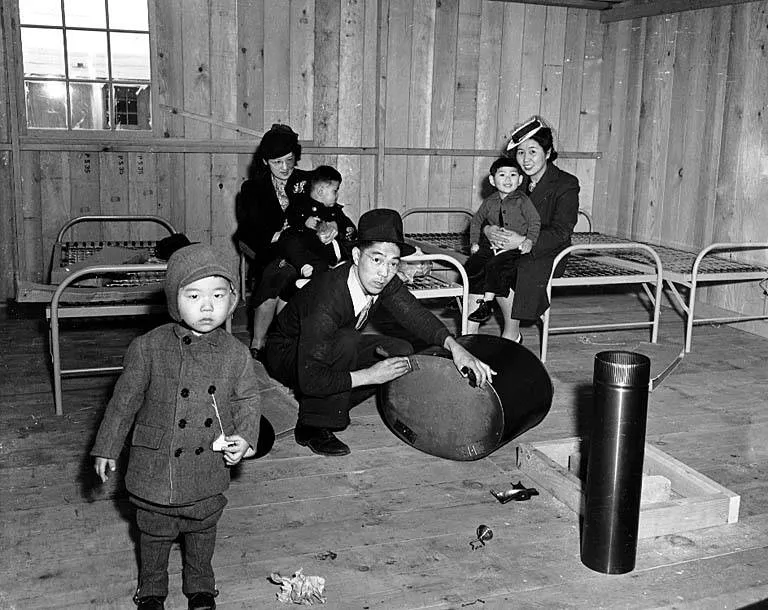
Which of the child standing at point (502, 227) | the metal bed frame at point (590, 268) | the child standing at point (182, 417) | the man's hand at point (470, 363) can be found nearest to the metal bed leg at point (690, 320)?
the metal bed frame at point (590, 268)

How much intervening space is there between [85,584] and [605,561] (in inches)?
67.0

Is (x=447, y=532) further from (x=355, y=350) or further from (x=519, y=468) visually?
(x=355, y=350)

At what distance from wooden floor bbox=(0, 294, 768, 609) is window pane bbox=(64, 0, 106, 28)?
314 centimetres

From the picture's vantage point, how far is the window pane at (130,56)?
7.14 m

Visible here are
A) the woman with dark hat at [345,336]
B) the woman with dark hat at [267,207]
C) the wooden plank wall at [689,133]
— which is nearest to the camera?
the woman with dark hat at [345,336]

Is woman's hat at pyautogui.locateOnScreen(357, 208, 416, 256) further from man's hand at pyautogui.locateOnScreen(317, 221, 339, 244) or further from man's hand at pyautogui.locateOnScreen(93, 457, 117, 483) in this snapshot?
man's hand at pyautogui.locateOnScreen(317, 221, 339, 244)

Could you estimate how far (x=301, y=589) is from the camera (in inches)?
116

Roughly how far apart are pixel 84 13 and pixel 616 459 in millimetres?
5607

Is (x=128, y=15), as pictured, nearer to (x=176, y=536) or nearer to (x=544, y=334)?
(x=544, y=334)

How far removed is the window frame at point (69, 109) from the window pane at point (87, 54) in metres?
0.04

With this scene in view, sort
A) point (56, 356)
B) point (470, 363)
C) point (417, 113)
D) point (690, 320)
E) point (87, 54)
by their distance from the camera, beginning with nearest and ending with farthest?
1. point (470, 363)
2. point (56, 356)
3. point (690, 320)
4. point (87, 54)
5. point (417, 113)

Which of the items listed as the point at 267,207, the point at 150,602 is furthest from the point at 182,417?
the point at 267,207

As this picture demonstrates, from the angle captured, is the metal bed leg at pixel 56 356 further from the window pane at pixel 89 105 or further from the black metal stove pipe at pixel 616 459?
the window pane at pixel 89 105

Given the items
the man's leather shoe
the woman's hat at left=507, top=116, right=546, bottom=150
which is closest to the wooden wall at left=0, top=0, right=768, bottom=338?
the woman's hat at left=507, top=116, right=546, bottom=150
